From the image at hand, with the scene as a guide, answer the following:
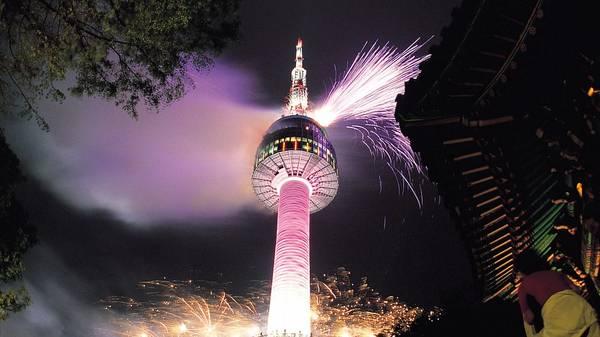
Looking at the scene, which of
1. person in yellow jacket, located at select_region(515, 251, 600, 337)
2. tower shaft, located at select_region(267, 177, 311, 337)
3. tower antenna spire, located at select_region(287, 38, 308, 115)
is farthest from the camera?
tower antenna spire, located at select_region(287, 38, 308, 115)

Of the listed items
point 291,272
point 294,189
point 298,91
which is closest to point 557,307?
point 291,272

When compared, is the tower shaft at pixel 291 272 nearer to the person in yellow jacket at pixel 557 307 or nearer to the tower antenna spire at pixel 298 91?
the tower antenna spire at pixel 298 91

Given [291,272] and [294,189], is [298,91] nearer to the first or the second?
[294,189]

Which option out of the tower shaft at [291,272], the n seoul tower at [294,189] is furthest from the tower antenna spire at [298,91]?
the tower shaft at [291,272]

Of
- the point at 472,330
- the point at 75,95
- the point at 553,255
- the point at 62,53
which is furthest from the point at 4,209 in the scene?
the point at 472,330

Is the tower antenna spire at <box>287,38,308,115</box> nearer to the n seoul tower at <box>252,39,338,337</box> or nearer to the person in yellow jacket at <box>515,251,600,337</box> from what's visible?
the n seoul tower at <box>252,39,338,337</box>

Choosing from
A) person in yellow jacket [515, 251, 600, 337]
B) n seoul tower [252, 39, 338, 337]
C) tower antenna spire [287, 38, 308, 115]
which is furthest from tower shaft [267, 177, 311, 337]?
person in yellow jacket [515, 251, 600, 337]

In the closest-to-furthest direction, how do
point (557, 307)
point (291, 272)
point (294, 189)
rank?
point (557, 307) < point (291, 272) < point (294, 189)

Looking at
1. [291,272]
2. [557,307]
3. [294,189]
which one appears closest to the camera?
[557,307]
